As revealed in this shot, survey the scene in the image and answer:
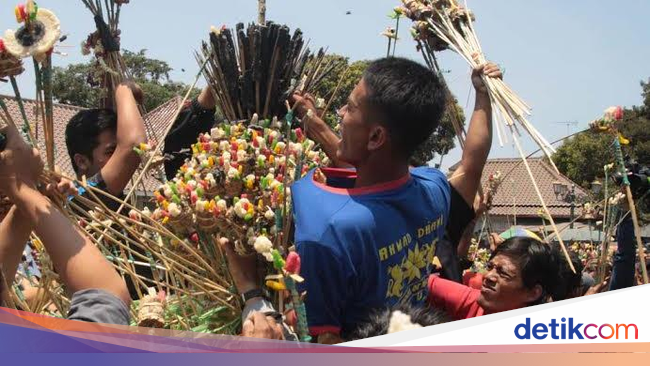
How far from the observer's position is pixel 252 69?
285 cm

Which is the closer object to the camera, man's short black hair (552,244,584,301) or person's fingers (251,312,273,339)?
person's fingers (251,312,273,339)

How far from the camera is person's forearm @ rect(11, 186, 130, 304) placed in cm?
170

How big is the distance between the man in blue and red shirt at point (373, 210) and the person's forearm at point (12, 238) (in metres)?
0.66

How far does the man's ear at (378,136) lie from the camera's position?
2.24 m

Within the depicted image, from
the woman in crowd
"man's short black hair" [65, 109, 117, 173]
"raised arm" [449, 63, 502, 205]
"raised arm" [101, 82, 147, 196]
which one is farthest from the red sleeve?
"man's short black hair" [65, 109, 117, 173]

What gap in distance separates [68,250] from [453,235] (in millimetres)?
1659

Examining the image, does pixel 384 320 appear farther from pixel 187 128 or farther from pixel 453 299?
pixel 187 128

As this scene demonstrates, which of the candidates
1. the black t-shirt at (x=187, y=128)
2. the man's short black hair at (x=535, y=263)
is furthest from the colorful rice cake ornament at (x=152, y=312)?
the man's short black hair at (x=535, y=263)

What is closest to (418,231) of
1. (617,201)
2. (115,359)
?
(115,359)

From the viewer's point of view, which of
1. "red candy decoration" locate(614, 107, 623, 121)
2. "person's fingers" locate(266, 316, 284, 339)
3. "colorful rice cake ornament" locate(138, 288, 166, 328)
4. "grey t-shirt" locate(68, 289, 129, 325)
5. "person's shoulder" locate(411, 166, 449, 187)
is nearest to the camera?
"grey t-shirt" locate(68, 289, 129, 325)

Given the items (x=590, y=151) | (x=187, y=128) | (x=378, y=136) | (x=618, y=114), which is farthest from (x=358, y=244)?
(x=590, y=151)

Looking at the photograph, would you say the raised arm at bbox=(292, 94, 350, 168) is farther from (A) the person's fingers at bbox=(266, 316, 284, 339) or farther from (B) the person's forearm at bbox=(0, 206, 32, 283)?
(B) the person's forearm at bbox=(0, 206, 32, 283)

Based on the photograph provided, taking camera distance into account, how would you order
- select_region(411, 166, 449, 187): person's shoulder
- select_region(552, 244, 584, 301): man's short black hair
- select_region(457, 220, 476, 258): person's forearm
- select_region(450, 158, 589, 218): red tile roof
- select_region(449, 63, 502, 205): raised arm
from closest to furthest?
1. select_region(411, 166, 449, 187): person's shoulder
2. select_region(449, 63, 502, 205): raised arm
3. select_region(552, 244, 584, 301): man's short black hair
4. select_region(457, 220, 476, 258): person's forearm
5. select_region(450, 158, 589, 218): red tile roof

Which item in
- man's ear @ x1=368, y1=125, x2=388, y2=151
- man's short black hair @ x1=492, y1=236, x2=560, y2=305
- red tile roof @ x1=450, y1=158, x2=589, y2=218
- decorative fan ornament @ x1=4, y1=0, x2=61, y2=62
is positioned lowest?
red tile roof @ x1=450, y1=158, x2=589, y2=218
